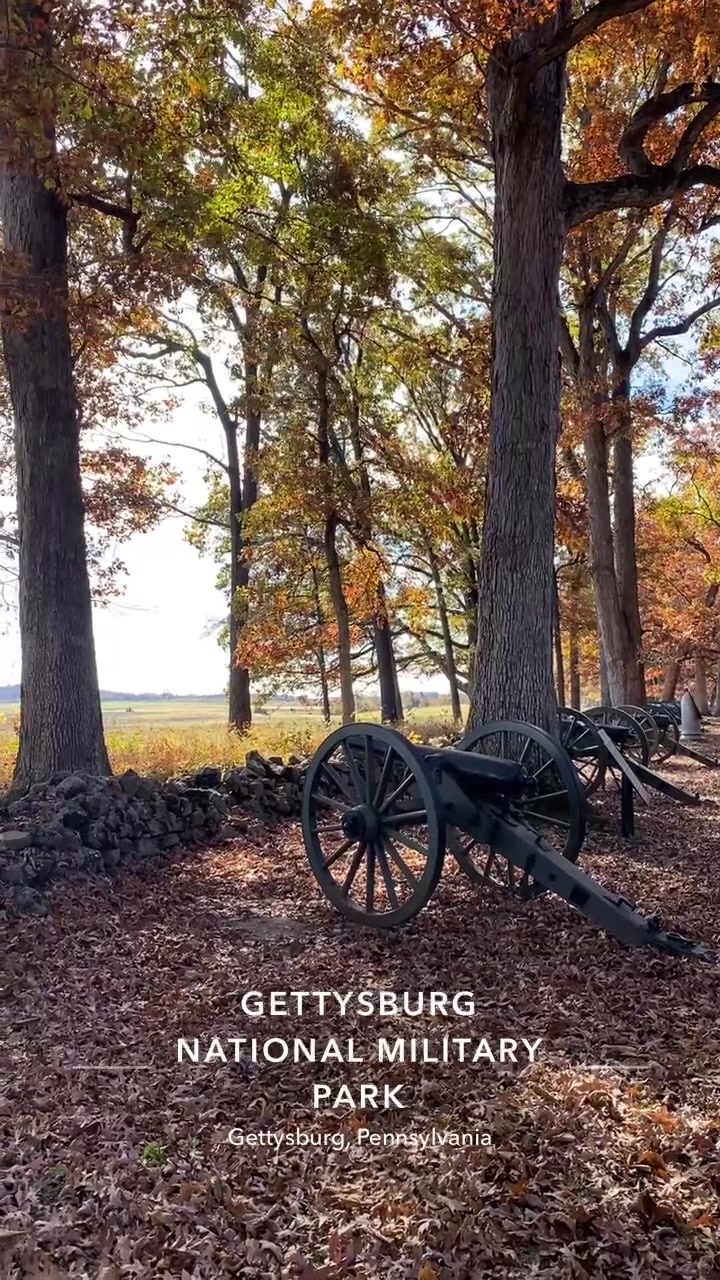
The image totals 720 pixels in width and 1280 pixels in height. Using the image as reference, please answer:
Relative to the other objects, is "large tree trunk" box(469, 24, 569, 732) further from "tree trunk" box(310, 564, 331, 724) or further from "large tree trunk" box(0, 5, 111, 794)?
"tree trunk" box(310, 564, 331, 724)

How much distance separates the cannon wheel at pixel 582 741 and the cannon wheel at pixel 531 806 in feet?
3.45

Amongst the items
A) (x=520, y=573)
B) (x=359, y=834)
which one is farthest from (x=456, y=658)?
(x=359, y=834)

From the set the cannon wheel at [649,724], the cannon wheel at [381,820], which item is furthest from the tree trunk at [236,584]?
the cannon wheel at [381,820]

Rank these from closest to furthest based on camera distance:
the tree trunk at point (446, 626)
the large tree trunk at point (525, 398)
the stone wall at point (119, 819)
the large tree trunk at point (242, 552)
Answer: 1. the stone wall at point (119, 819)
2. the large tree trunk at point (525, 398)
3. the large tree trunk at point (242, 552)
4. the tree trunk at point (446, 626)

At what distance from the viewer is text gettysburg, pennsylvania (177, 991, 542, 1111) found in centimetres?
308

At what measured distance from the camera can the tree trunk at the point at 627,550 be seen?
13.4 meters

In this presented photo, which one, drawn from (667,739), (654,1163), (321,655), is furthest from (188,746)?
(321,655)

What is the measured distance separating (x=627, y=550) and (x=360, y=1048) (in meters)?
12.4

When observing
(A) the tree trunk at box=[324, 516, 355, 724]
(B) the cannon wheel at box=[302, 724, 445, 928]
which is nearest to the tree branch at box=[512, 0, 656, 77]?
(B) the cannon wheel at box=[302, 724, 445, 928]

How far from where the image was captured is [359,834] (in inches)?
187

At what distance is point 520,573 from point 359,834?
325cm

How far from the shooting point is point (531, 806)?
5.61 metres

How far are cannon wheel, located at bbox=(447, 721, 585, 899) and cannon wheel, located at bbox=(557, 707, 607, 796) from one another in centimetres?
105

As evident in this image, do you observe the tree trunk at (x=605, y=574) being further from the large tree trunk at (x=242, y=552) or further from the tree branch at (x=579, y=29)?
the tree branch at (x=579, y=29)
